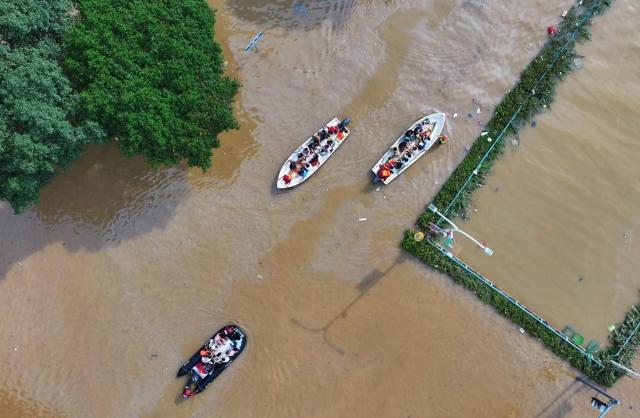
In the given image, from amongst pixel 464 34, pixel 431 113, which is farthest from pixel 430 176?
pixel 464 34

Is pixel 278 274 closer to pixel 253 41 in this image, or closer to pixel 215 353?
pixel 215 353

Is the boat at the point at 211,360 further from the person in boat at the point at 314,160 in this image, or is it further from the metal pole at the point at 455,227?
the metal pole at the point at 455,227

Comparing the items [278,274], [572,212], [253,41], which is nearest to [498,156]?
[572,212]

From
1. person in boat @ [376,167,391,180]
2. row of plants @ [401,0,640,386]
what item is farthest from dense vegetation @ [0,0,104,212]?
row of plants @ [401,0,640,386]

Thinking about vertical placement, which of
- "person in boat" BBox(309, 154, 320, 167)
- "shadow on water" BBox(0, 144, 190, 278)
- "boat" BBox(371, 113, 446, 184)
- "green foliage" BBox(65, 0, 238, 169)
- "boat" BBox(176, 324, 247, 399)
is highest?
"green foliage" BBox(65, 0, 238, 169)

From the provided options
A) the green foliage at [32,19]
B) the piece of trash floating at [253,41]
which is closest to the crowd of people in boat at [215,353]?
the piece of trash floating at [253,41]

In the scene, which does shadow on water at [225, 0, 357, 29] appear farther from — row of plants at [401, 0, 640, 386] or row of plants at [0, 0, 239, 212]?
row of plants at [401, 0, 640, 386]
